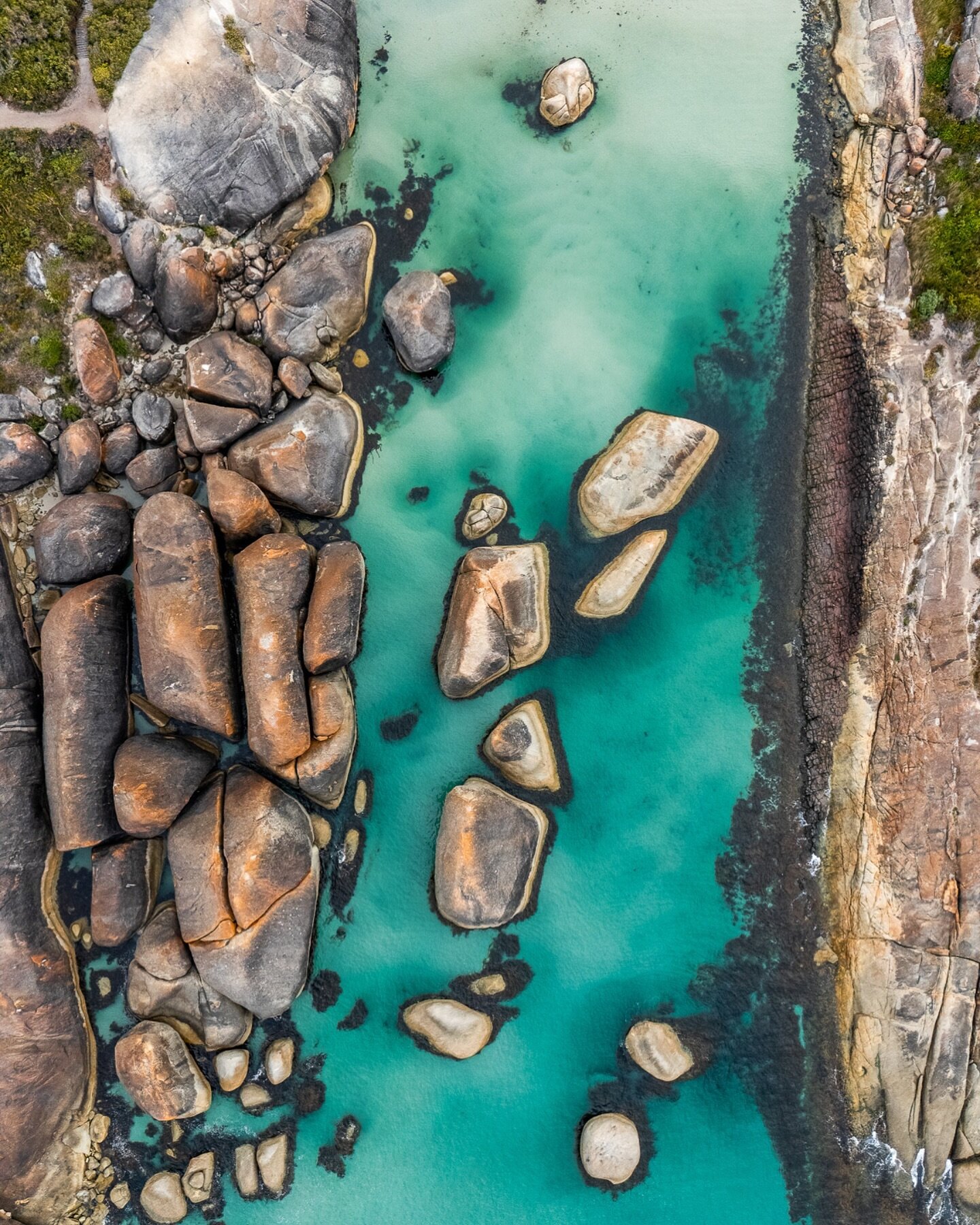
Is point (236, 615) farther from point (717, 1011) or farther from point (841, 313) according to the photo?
point (841, 313)

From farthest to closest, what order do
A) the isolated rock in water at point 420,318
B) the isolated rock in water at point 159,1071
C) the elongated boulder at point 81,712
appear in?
the isolated rock in water at point 420,318, the isolated rock in water at point 159,1071, the elongated boulder at point 81,712

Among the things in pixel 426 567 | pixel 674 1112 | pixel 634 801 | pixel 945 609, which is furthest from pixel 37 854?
pixel 945 609

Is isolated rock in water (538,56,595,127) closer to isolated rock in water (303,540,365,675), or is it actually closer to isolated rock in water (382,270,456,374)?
isolated rock in water (382,270,456,374)

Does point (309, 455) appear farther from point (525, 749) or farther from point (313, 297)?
point (525, 749)

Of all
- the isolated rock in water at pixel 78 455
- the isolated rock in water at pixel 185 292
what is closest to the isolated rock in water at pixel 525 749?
the isolated rock in water at pixel 78 455

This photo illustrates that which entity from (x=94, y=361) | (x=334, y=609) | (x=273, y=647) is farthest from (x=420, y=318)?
(x=273, y=647)

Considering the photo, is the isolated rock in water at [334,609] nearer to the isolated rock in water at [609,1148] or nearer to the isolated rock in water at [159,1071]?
the isolated rock in water at [159,1071]
